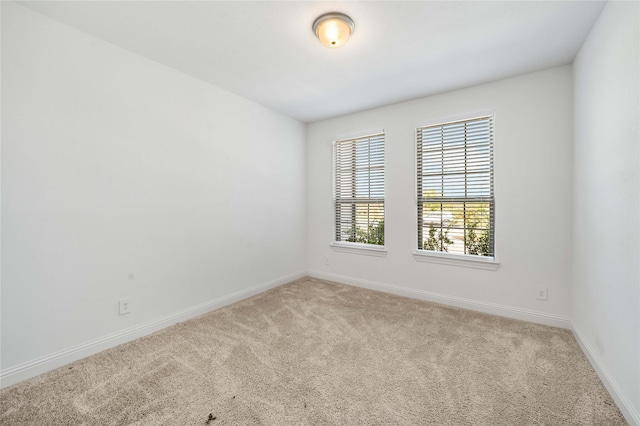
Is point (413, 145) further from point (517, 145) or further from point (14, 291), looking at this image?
point (14, 291)

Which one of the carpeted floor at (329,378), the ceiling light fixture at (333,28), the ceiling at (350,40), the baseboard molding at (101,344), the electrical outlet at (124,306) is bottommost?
the carpeted floor at (329,378)

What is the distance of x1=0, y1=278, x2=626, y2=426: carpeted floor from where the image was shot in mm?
1598

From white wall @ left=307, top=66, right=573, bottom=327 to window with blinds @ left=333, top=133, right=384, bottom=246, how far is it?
0.66 feet

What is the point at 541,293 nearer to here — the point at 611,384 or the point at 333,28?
the point at 611,384

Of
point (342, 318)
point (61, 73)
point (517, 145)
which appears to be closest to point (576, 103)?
point (517, 145)

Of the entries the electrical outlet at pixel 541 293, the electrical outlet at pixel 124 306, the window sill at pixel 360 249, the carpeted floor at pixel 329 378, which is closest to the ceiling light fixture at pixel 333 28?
the carpeted floor at pixel 329 378

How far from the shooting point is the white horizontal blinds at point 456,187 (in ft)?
10.2

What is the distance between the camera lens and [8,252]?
186 cm

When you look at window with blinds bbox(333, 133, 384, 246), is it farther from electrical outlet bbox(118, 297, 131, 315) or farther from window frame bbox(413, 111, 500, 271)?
electrical outlet bbox(118, 297, 131, 315)

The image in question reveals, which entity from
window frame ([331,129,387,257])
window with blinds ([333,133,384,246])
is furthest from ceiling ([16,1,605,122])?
window with blinds ([333,133,384,246])

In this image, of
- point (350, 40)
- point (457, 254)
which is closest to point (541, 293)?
point (457, 254)

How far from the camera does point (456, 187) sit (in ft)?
10.8

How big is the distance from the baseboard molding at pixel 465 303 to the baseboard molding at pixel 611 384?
1.16 ft

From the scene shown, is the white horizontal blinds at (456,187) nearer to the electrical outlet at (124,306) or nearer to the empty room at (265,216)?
the empty room at (265,216)
